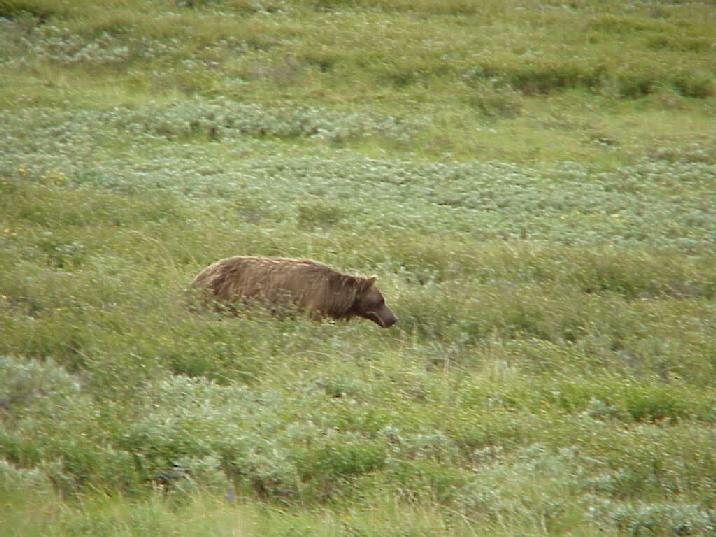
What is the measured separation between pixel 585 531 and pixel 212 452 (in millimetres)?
2502

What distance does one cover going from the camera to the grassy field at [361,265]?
740 cm

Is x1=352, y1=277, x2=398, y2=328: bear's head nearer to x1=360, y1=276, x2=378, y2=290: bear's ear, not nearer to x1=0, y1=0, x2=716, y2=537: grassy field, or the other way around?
x1=360, y1=276, x2=378, y2=290: bear's ear

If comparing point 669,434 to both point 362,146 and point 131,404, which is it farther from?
point 362,146

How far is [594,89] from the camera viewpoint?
2564 centimetres

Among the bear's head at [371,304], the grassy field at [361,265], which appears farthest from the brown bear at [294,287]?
the grassy field at [361,265]

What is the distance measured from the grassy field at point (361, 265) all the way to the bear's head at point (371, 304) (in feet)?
0.46

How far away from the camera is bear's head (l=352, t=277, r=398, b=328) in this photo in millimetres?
11539

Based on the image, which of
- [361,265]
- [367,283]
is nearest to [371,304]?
[367,283]

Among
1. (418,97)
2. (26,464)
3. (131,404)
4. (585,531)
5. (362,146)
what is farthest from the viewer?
(418,97)

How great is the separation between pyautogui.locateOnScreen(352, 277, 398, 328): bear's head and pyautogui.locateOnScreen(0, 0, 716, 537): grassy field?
0.46 ft

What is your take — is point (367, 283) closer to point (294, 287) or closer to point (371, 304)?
point (371, 304)

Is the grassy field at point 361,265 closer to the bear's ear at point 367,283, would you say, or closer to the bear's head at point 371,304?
the bear's head at point 371,304

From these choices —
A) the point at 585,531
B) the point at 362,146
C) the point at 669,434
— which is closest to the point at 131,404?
the point at 585,531

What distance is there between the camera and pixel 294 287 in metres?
11.5
